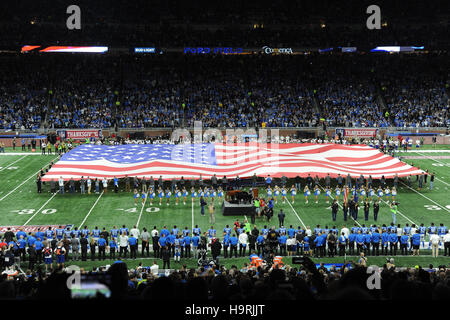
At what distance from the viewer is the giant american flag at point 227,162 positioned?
26.6m

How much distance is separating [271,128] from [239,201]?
2245 centimetres

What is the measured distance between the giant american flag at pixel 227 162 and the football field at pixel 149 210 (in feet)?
4.07

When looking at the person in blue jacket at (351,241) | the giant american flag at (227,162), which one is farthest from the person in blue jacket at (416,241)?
the giant american flag at (227,162)

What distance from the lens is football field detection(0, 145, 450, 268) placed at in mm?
21359

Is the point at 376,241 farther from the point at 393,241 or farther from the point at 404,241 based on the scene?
the point at 404,241

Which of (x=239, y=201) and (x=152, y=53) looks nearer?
(x=239, y=201)

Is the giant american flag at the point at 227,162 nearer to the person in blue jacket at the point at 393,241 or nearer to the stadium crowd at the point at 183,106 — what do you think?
the person in blue jacket at the point at 393,241

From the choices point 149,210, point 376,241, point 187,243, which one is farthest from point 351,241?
point 149,210

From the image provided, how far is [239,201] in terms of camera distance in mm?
22641

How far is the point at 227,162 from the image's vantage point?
94.5 feet

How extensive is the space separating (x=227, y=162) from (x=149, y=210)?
7207 mm
